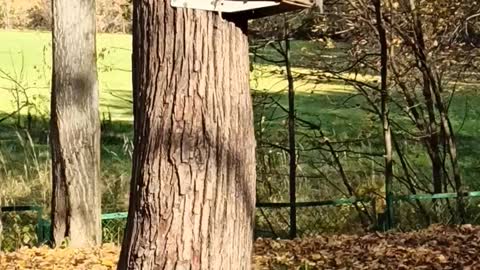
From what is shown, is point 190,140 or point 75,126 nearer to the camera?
point 190,140

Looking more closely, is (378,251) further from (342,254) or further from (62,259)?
(62,259)

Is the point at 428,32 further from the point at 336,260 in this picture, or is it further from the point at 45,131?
the point at 45,131

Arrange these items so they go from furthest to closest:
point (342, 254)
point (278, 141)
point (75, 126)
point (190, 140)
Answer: point (278, 141), point (75, 126), point (342, 254), point (190, 140)

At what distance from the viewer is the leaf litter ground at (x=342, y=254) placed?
22.5ft

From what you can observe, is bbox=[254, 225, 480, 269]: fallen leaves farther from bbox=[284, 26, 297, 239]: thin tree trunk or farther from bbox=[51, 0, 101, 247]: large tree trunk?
bbox=[284, 26, 297, 239]: thin tree trunk

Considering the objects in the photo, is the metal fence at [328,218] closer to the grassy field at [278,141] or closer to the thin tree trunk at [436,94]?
the thin tree trunk at [436,94]

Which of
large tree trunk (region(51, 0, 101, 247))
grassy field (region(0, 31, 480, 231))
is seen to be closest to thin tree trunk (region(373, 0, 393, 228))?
grassy field (region(0, 31, 480, 231))

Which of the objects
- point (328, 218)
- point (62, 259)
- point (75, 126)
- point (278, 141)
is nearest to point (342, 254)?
point (62, 259)

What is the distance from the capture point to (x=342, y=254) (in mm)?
7211

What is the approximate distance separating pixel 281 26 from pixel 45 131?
17.3 ft

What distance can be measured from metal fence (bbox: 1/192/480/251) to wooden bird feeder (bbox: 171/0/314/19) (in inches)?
204

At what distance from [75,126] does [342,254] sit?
2313 mm

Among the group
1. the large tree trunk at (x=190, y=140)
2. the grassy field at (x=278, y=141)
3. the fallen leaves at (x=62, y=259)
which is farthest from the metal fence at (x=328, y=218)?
the large tree trunk at (x=190, y=140)

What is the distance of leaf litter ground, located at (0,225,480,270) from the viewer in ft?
22.5
